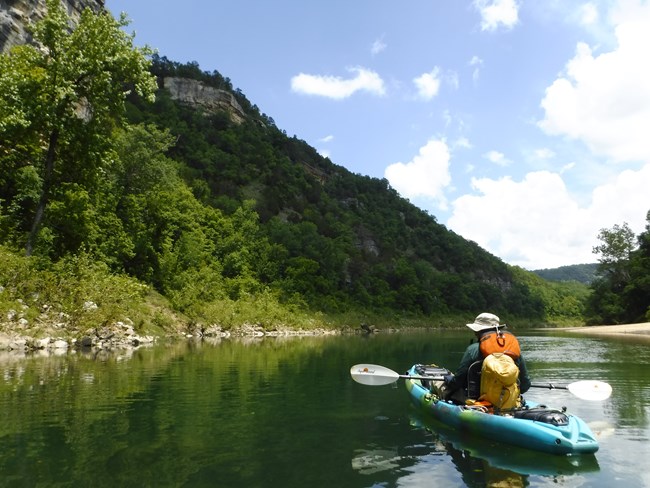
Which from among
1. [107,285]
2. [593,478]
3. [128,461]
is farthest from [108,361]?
[593,478]

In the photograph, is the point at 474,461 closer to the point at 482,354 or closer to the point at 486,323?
the point at 482,354

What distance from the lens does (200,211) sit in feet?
202

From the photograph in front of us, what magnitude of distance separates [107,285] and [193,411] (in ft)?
58.6

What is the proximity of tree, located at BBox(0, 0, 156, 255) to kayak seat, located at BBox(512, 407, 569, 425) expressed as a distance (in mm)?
21737

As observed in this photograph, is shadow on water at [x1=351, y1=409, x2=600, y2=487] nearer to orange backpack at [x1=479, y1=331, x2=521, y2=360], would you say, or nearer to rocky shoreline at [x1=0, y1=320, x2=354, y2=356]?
orange backpack at [x1=479, y1=331, x2=521, y2=360]

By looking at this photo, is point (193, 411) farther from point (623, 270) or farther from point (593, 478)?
point (623, 270)

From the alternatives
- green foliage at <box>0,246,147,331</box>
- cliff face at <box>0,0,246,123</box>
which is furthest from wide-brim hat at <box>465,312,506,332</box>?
cliff face at <box>0,0,246,123</box>

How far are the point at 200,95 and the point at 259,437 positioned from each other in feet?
334

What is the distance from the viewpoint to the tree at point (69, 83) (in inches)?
859

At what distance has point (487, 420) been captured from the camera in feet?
24.5

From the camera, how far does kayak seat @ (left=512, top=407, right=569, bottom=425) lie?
22.8 feet

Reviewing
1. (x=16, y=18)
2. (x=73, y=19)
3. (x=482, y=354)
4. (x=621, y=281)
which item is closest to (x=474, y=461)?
(x=482, y=354)

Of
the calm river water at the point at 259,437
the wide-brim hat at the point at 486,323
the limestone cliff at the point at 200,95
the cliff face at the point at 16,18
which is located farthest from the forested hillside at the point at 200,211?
the wide-brim hat at the point at 486,323

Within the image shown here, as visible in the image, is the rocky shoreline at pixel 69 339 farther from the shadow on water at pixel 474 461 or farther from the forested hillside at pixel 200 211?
the shadow on water at pixel 474 461
